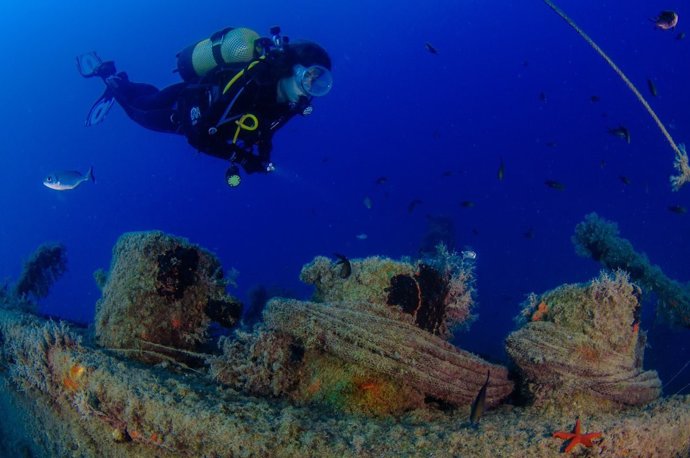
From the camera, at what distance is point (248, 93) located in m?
5.89

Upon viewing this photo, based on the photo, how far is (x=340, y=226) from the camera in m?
58.5

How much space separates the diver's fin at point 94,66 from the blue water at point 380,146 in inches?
834

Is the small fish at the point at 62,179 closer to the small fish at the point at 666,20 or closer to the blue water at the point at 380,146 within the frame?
the small fish at the point at 666,20

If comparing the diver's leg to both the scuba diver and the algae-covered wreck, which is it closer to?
the scuba diver

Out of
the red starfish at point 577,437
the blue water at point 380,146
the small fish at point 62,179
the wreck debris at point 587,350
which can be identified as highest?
the blue water at point 380,146

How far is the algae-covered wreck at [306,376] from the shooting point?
8.87 ft

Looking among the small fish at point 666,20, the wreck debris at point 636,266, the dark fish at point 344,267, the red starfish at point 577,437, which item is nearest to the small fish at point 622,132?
the small fish at point 666,20

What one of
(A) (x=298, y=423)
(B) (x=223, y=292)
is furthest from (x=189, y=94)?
(A) (x=298, y=423)

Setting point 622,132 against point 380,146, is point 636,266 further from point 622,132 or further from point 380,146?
point 380,146

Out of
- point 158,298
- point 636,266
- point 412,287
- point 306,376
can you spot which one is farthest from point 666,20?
point 158,298

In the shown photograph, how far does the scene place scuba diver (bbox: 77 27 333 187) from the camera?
19.0 ft

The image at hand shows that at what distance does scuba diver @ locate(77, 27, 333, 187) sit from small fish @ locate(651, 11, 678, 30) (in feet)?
18.4

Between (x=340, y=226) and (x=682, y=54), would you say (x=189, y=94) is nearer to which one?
(x=340, y=226)

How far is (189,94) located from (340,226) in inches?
2042
